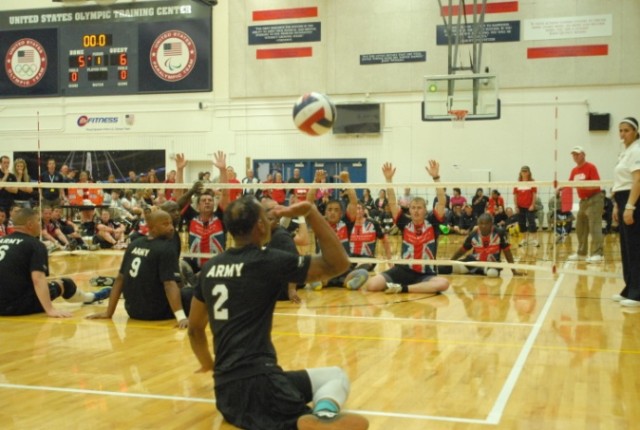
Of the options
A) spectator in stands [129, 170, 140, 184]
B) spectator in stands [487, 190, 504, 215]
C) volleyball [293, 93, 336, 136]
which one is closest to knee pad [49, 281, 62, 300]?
volleyball [293, 93, 336, 136]

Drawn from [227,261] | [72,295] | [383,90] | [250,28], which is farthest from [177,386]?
[250,28]

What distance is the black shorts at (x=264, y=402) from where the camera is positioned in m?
3.80

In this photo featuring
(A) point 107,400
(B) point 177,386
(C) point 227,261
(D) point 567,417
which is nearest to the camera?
(C) point 227,261

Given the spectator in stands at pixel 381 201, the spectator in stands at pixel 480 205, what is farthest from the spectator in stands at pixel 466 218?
the spectator in stands at pixel 381 201

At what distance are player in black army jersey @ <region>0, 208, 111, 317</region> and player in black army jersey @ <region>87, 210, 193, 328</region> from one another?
1.87 ft

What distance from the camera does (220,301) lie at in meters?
3.95

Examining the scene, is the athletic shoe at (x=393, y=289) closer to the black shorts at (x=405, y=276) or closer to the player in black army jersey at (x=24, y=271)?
the black shorts at (x=405, y=276)

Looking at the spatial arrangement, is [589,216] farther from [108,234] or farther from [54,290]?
[108,234]

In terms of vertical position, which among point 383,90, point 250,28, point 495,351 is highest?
point 250,28

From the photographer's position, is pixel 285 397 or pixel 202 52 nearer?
pixel 285 397

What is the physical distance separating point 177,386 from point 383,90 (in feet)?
63.0

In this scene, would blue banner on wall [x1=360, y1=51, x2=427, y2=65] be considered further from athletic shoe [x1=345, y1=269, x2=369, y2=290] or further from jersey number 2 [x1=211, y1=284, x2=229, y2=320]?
jersey number 2 [x1=211, y1=284, x2=229, y2=320]

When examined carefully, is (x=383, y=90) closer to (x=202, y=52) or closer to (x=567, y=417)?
(x=202, y=52)

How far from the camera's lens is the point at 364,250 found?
11141 millimetres
